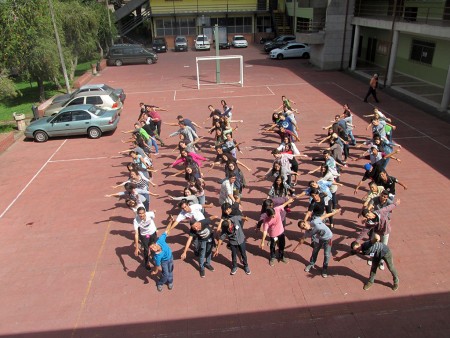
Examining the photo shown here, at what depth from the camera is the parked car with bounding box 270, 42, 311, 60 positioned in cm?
3353

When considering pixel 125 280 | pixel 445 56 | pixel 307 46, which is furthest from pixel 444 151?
pixel 307 46

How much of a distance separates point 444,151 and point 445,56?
33.7ft

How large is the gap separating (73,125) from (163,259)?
10.8m

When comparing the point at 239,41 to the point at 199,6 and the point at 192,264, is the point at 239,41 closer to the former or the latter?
the point at 199,6

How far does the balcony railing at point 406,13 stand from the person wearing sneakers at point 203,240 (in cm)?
1856

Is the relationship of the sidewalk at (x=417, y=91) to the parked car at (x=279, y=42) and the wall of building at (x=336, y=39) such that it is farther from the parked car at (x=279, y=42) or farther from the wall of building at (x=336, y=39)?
the parked car at (x=279, y=42)

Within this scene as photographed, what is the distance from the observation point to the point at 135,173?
899cm

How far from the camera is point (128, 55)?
3416 centimetres

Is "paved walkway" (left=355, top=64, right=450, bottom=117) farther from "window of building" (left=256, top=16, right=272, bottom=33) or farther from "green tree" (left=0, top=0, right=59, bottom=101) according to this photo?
"window of building" (left=256, top=16, right=272, bottom=33)

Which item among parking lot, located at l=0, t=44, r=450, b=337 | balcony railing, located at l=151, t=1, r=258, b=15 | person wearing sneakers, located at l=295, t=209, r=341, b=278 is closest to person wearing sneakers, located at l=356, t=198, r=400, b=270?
person wearing sneakers, located at l=295, t=209, r=341, b=278

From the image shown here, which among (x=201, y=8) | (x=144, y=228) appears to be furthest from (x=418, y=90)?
(x=201, y=8)

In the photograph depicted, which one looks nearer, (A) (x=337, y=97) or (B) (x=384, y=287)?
(B) (x=384, y=287)

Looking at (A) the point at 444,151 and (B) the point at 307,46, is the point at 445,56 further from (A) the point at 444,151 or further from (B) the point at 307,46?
(B) the point at 307,46

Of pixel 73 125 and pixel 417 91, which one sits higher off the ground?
pixel 73 125
